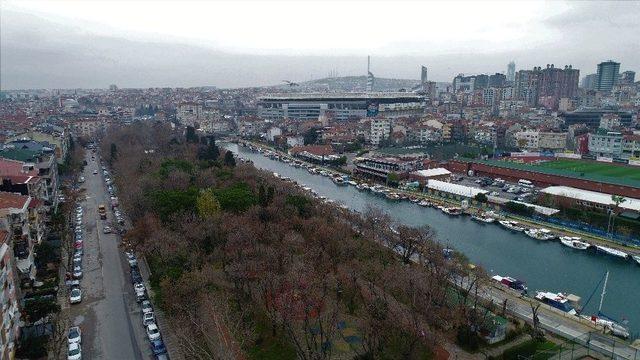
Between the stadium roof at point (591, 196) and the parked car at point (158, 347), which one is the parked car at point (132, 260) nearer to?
the parked car at point (158, 347)

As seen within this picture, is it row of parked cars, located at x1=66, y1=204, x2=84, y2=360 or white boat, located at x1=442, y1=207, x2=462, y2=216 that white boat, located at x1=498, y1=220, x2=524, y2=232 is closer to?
white boat, located at x1=442, y1=207, x2=462, y2=216

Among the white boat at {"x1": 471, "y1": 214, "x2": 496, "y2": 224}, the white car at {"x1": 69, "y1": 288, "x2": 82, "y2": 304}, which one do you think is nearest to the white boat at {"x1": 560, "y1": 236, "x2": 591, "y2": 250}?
the white boat at {"x1": 471, "y1": 214, "x2": 496, "y2": 224}

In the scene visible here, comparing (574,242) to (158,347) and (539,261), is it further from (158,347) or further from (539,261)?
(158,347)

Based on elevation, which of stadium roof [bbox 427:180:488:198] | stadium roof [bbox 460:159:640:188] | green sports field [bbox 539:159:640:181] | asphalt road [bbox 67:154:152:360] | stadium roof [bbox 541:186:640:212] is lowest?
asphalt road [bbox 67:154:152:360]

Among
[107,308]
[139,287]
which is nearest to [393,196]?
[139,287]

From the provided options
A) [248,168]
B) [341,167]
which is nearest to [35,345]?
[248,168]

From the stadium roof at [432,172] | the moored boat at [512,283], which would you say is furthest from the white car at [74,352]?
the stadium roof at [432,172]

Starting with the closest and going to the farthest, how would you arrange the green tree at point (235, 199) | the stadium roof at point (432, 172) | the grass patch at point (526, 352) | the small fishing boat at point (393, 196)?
the grass patch at point (526, 352)
the green tree at point (235, 199)
the small fishing boat at point (393, 196)
the stadium roof at point (432, 172)
